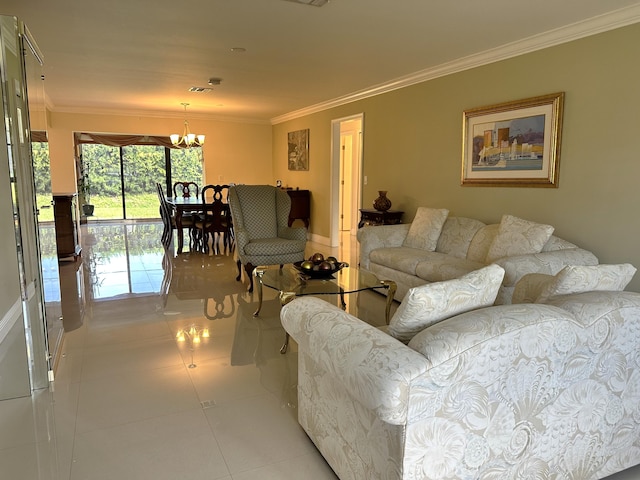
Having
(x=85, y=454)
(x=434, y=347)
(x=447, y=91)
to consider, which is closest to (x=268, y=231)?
(x=447, y=91)

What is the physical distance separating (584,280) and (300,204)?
22.2 ft

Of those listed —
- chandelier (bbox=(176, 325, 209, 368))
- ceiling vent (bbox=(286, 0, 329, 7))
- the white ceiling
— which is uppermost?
the white ceiling

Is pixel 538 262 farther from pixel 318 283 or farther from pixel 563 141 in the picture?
pixel 318 283

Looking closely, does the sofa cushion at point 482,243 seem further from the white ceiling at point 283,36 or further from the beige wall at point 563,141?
the white ceiling at point 283,36

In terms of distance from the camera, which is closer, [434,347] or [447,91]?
[434,347]

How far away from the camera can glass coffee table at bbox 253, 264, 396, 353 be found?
10.6 feet

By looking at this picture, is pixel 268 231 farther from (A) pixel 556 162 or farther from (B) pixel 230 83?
(A) pixel 556 162

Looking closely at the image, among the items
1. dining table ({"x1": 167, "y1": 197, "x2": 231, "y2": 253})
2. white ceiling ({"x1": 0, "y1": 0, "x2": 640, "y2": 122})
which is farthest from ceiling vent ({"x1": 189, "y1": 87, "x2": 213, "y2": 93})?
dining table ({"x1": 167, "y1": 197, "x2": 231, "y2": 253})

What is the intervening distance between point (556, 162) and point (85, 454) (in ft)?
13.2

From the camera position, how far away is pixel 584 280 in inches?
73.9

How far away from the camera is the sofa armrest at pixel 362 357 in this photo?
135 centimetres

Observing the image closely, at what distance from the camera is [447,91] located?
16.2 feet

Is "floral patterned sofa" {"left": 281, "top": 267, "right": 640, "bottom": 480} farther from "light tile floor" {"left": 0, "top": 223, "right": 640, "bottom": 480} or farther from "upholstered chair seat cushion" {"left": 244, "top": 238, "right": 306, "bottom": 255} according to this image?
"upholstered chair seat cushion" {"left": 244, "top": 238, "right": 306, "bottom": 255}

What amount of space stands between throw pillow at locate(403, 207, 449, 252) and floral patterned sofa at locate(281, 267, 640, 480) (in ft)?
9.16
